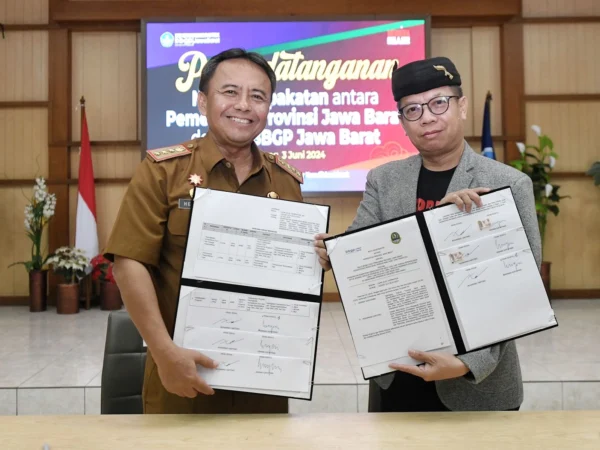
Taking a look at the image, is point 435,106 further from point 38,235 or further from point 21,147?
point 21,147

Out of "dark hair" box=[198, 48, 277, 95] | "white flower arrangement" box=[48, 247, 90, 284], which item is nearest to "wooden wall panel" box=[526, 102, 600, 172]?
"white flower arrangement" box=[48, 247, 90, 284]

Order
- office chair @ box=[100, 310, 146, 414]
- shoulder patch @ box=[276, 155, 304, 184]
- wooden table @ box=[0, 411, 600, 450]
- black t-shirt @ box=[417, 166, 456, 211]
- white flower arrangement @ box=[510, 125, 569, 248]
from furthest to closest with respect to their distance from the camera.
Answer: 1. white flower arrangement @ box=[510, 125, 569, 248]
2. office chair @ box=[100, 310, 146, 414]
3. shoulder patch @ box=[276, 155, 304, 184]
4. black t-shirt @ box=[417, 166, 456, 211]
5. wooden table @ box=[0, 411, 600, 450]

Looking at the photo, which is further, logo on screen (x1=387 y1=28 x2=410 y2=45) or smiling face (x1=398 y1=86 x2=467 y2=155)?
logo on screen (x1=387 y1=28 x2=410 y2=45)

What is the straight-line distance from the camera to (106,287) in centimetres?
512

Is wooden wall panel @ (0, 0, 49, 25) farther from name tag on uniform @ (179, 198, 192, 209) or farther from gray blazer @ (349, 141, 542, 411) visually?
gray blazer @ (349, 141, 542, 411)

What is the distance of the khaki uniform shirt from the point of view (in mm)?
1312

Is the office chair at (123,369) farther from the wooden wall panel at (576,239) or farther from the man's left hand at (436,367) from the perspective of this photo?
the wooden wall panel at (576,239)

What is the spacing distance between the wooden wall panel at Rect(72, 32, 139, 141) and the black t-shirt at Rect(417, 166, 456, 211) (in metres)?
4.65

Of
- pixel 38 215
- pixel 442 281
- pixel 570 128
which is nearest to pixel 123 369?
pixel 442 281

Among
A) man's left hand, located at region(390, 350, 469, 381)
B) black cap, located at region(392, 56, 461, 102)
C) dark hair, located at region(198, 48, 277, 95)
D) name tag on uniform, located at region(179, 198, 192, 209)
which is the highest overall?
dark hair, located at region(198, 48, 277, 95)

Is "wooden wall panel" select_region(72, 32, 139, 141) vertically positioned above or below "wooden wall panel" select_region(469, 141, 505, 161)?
above

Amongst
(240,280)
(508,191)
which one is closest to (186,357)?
(240,280)

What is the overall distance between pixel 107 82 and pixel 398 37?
2783 mm

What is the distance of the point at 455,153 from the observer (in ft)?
4.66
